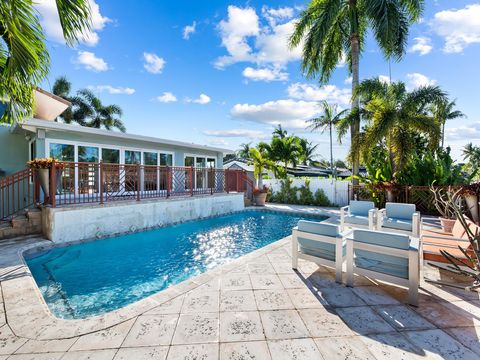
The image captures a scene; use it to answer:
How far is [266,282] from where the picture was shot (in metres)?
3.92

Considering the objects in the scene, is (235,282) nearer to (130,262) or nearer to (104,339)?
(104,339)

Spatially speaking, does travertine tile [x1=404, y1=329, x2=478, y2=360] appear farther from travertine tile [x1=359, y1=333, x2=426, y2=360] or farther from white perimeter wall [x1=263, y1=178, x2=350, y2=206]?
white perimeter wall [x1=263, y1=178, x2=350, y2=206]

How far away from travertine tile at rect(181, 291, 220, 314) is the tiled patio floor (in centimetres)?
1

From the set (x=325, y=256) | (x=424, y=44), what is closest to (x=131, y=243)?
(x=325, y=256)

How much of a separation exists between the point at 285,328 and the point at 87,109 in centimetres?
3027

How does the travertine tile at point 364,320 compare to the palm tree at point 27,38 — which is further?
the travertine tile at point 364,320

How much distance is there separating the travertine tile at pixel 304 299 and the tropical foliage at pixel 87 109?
2872cm

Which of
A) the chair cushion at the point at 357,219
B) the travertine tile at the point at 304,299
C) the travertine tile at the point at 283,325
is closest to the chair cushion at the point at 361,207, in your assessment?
the chair cushion at the point at 357,219

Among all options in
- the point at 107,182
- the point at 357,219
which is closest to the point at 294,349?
the point at 357,219

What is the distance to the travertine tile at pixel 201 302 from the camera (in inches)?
122

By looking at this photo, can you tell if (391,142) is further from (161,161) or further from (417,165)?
(161,161)

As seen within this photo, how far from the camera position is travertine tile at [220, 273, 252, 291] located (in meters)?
3.75

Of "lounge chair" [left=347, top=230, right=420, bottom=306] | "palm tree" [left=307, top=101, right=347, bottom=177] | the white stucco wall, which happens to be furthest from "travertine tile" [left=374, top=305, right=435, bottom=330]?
"palm tree" [left=307, top=101, right=347, bottom=177]

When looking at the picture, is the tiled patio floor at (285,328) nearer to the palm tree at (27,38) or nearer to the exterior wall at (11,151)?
the palm tree at (27,38)
